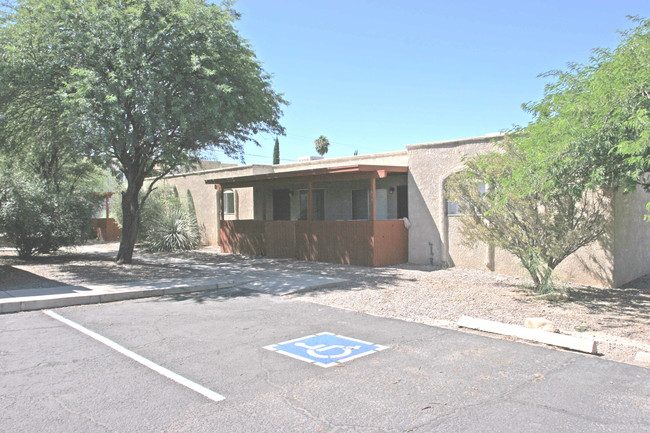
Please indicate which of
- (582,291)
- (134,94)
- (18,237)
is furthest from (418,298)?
(18,237)

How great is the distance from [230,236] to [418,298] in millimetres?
11777

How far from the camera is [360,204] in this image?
18000mm

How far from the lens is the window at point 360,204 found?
699 inches

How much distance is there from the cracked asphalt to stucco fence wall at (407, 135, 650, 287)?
5.28 metres

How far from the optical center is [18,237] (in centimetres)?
1609

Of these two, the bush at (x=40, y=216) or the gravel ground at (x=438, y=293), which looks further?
the bush at (x=40, y=216)

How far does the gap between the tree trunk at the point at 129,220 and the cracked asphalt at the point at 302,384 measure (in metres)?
8.34

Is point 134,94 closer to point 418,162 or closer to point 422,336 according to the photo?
point 418,162

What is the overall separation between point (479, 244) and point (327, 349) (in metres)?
8.14

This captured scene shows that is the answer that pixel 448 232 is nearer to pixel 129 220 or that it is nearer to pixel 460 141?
pixel 460 141

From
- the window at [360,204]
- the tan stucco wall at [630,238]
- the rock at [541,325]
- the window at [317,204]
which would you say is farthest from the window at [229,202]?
the rock at [541,325]

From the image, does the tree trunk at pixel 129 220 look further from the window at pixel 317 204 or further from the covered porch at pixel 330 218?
the window at pixel 317 204

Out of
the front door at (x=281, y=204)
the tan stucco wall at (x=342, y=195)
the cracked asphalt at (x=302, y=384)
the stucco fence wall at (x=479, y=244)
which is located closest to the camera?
the cracked asphalt at (x=302, y=384)

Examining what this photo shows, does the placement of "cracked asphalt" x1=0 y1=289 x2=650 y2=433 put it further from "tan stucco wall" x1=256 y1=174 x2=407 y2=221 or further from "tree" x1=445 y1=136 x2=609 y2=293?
"tan stucco wall" x1=256 y1=174 x2=407 y2=221
